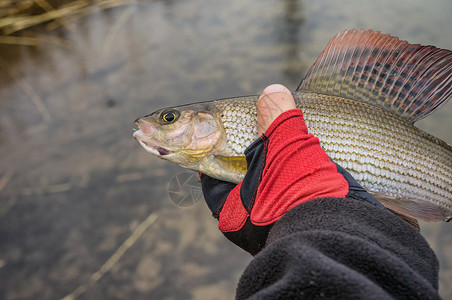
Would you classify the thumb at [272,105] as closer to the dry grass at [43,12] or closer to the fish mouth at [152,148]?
the fish mouth at [152,148]

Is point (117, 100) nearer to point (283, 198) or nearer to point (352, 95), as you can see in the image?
point (352, 95)

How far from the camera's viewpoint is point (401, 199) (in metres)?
1.56

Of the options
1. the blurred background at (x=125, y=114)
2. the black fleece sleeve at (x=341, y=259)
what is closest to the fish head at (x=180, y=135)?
the black fleece sleeve at (x=341, y=259)

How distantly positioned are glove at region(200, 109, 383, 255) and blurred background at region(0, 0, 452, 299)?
1064mm

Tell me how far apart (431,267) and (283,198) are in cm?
44

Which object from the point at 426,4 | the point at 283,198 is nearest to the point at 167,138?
the point at 283,198

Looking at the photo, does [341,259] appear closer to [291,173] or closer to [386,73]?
[291,173]

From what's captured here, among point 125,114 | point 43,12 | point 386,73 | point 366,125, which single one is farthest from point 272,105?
point 43,12

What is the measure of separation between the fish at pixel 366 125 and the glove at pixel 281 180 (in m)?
0.28

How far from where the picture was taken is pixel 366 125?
155cm

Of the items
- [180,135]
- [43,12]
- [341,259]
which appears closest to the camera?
[341,259]

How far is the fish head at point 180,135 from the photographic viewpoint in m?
1.63

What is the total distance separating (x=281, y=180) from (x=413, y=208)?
2.64 ft

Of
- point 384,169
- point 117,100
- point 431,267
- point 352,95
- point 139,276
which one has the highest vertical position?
point 352,95
